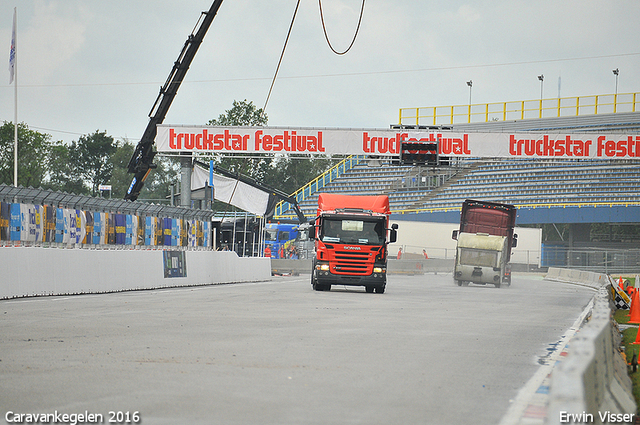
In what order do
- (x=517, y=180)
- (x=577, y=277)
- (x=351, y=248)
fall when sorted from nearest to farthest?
1. (x=351, y=248)
2. (x=577, y=277)
3. (x=517, y=180)

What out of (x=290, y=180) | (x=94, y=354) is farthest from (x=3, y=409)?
(x=290, y=180)

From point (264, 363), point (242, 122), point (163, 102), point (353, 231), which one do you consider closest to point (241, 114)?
point (242, 122)

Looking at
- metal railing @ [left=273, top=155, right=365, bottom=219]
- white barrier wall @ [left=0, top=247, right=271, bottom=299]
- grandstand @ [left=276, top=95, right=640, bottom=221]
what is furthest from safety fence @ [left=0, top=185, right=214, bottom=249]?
metal railing @ [left=273, top=155, right=365, bottom=219]

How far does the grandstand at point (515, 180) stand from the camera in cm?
5659

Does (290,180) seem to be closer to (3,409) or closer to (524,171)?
(524,171)

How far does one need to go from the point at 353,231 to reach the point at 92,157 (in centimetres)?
9722

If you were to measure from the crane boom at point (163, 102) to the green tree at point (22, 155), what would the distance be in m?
49.8

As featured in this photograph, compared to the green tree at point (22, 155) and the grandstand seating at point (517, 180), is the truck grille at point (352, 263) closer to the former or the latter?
the grandstand seating at point (517, 180)

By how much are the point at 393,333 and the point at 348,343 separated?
180 centimetres

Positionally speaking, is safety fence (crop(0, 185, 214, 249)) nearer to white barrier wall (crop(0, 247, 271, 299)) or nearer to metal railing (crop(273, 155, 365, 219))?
white barrier wall (crop(0, 247, 271, 299))

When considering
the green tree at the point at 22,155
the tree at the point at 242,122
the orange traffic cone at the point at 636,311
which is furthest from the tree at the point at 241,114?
the orange traffic cone at the point at 636,311

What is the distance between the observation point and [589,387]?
4.24 meters

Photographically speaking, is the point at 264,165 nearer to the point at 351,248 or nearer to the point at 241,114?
the point at 241,114

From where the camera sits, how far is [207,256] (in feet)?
94.1
